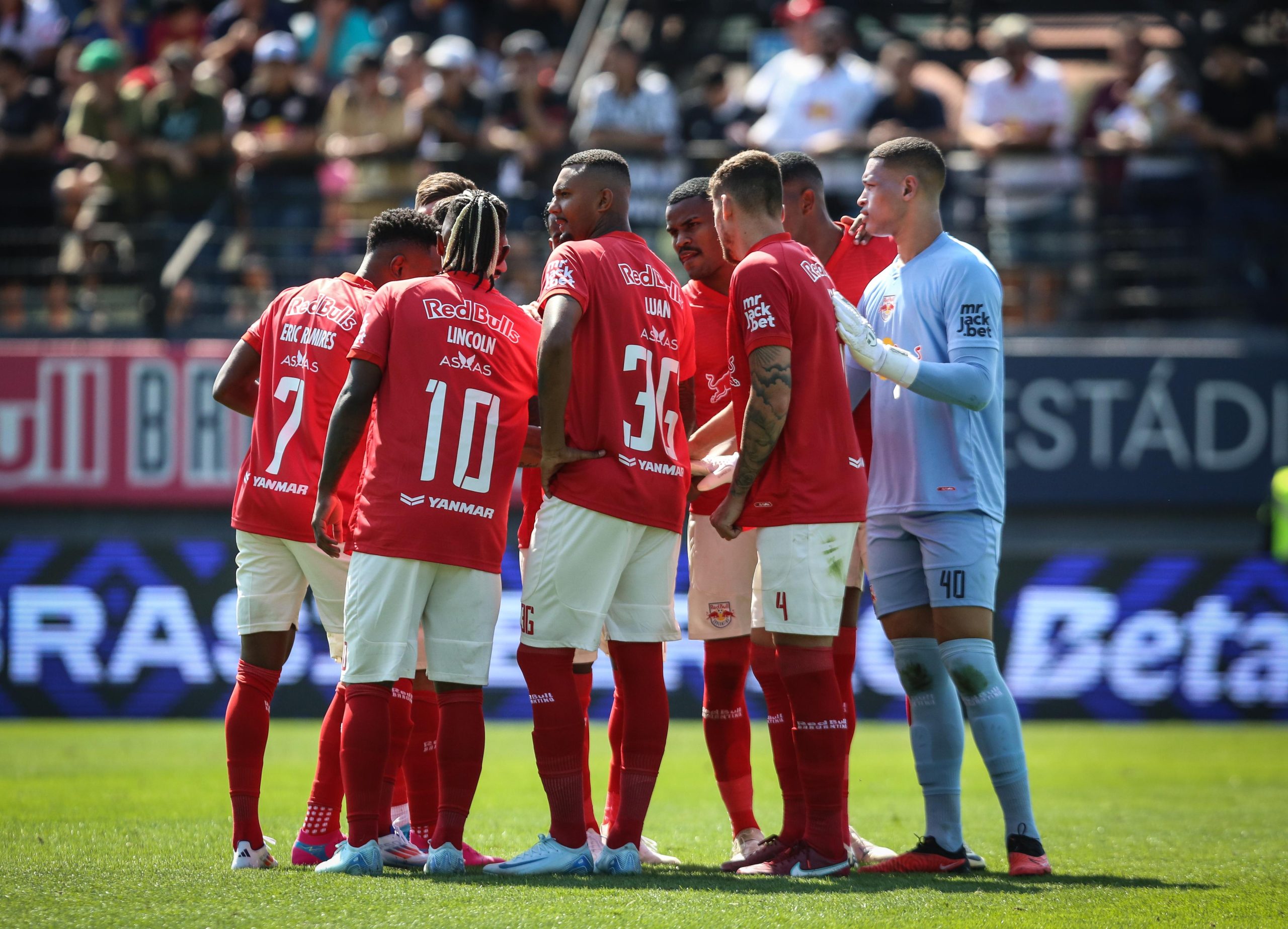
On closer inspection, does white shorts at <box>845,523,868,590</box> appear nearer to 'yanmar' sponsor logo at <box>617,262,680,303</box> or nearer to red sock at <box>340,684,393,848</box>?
'yanmar' sponsor logo at <box>617,262,680,303</box>

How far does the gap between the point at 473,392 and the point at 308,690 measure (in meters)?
7.55

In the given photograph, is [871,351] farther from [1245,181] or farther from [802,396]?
[1245,181]

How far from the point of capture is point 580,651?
239 inches

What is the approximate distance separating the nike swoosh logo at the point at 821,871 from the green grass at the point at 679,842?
0.40 ft

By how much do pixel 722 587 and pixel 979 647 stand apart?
1.15 m

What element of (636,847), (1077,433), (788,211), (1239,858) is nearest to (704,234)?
(788,211)

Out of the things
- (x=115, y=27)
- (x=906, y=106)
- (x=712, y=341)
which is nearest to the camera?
(x=712, y=341)

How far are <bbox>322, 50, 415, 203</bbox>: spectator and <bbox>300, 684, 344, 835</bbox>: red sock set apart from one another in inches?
331

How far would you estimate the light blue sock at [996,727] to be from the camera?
570 centimetres

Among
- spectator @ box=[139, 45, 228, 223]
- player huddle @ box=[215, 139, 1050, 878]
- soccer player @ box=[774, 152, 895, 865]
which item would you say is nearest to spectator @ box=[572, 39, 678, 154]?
spectator @ box=[139, 45, 228, 223]

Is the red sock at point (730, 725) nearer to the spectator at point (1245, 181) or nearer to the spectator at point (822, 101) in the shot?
the spectator at point (822, 101)

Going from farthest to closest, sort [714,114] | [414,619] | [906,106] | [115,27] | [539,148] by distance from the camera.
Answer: [115,27], [714,114], [906,106], [539,148], [414,619]

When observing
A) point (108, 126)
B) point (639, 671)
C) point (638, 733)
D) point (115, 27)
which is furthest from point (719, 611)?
point (115, 27)

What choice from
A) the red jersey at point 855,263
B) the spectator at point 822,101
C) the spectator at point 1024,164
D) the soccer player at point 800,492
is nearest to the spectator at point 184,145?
the spectator at point 822,101
